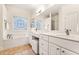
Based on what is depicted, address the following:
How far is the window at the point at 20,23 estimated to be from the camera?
1.51 meters

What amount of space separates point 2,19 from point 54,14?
2.96 ft

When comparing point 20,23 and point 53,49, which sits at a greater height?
point 20,23

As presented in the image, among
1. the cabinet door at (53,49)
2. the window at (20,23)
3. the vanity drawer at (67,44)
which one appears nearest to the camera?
the vanity drawer at (67,44)

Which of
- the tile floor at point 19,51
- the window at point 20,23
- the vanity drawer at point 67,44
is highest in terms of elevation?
the window at point 20,23

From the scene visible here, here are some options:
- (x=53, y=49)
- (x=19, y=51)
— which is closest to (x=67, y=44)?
(x=53, y=49)

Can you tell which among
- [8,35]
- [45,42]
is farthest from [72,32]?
[8,35]

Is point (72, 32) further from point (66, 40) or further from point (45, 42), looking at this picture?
point (45, 42)

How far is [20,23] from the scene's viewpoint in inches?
60.5

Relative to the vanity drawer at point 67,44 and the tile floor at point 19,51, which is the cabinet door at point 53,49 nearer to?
the vanity drawer at point 67,44

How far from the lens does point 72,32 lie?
1578 millimetres

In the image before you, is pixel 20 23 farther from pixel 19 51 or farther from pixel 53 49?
pixel 53 49

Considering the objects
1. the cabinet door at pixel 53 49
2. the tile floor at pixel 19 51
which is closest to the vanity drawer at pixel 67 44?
the cabinet door at pixel 53 49

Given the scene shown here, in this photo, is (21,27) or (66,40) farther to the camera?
(21,27)

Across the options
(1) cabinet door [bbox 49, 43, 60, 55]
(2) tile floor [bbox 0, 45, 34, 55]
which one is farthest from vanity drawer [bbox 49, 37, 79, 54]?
(2) tile floor [bbox 0, 45, 34, 55]
